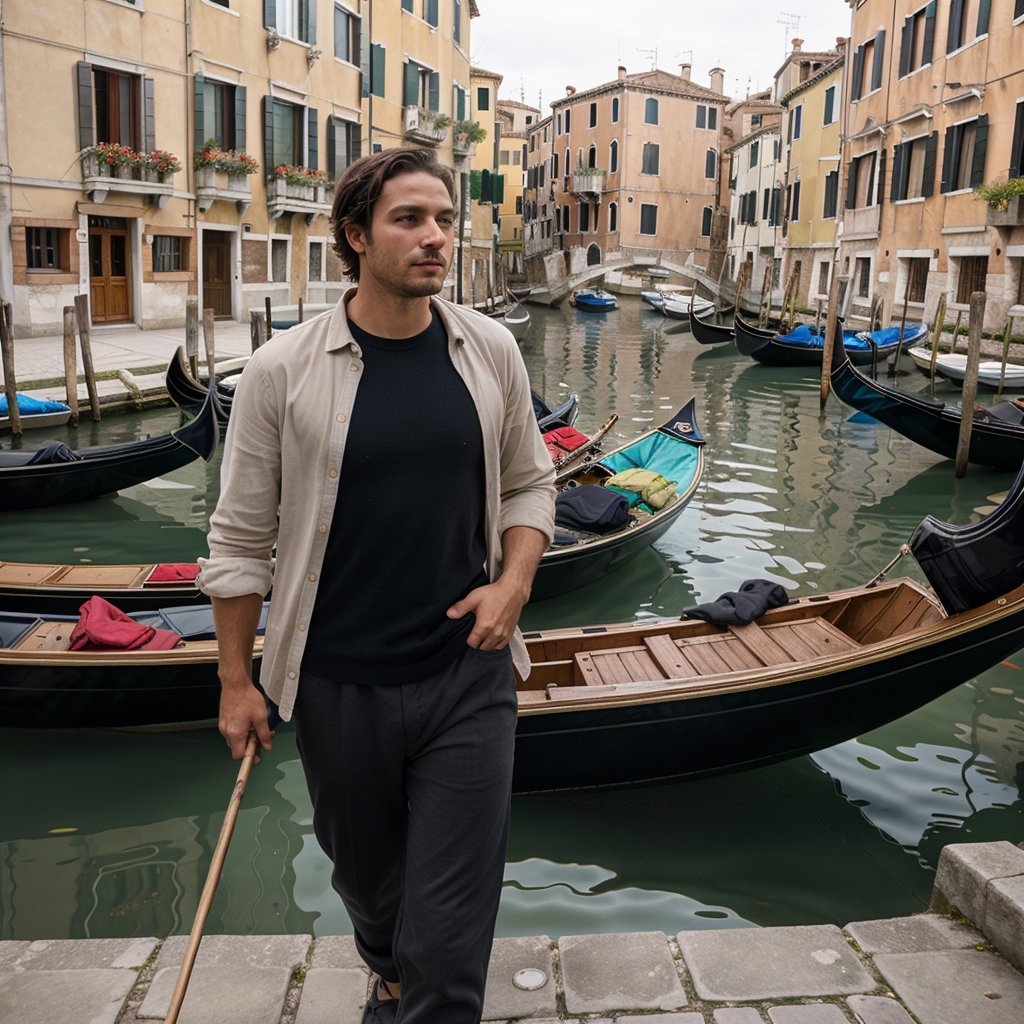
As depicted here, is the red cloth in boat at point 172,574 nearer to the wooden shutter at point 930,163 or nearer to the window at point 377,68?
the wooden shutter at point 930,163

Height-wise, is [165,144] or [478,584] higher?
[165,144]

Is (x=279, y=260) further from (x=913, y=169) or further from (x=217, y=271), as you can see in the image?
(x=913, y=169)

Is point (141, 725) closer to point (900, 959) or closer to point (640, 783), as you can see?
point (640, 783)

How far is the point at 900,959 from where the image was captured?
212 cm

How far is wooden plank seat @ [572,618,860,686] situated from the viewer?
12.2 feet

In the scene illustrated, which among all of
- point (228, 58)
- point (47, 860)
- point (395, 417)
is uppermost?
point (228, 58)

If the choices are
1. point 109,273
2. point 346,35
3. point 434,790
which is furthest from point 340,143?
point 434,790

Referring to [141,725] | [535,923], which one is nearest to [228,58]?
[141,725]

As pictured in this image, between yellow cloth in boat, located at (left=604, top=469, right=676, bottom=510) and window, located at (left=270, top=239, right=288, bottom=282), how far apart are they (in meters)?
13.7

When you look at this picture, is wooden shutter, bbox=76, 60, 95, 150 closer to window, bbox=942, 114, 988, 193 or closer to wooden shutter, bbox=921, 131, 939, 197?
window, bbox=942, 114, 988, 193

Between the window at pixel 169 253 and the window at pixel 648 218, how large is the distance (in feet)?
79.3

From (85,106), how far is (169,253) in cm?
264

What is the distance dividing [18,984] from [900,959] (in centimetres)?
159

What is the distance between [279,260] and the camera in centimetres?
1955
